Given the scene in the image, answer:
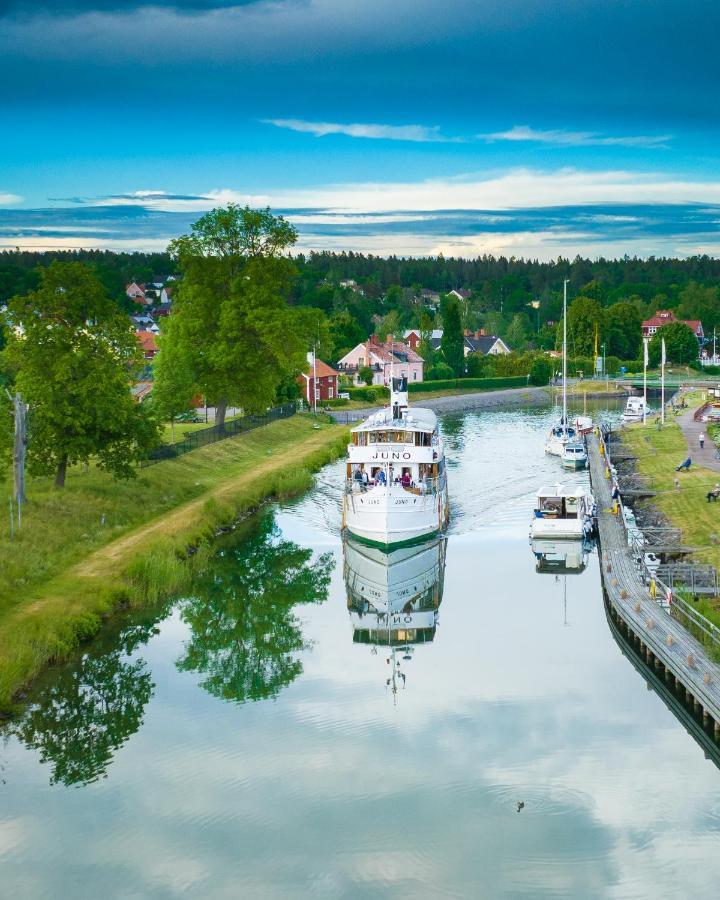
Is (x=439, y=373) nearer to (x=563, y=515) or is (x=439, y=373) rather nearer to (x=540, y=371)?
(x=540, y=371)

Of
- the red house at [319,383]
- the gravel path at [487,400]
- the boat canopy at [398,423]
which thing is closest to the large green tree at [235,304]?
the boat canopy at [398,423]

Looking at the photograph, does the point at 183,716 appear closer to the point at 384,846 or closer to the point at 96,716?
the point at 96,716

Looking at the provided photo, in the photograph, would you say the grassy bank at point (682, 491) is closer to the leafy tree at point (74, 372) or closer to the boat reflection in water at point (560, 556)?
the boat reflection in water at point (560, 556)

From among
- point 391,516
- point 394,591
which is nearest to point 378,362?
point 391,516

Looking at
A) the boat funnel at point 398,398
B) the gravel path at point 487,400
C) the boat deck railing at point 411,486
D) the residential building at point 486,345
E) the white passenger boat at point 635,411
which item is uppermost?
the boat funnel at point 398,398

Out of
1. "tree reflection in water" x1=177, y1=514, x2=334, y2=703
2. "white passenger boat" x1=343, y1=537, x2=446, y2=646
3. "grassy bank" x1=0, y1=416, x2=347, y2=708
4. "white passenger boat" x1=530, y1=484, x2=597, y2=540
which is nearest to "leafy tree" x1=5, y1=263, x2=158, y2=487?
"grassy bank" x1=0, y1=416, x2=347, y2=708

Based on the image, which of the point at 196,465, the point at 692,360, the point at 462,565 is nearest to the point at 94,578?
the point at 462,565
